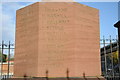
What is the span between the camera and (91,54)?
10.7 metres

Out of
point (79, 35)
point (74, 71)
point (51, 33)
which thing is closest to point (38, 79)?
point (74, 71)

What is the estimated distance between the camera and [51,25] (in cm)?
1042

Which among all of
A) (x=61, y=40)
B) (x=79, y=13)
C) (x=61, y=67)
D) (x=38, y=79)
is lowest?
(x=38, y=79)

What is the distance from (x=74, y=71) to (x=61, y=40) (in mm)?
1846

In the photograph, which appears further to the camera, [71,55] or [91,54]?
[91,54]

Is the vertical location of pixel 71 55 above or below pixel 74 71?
above

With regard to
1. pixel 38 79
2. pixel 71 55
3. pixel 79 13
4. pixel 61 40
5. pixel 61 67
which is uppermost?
pixel 79 13

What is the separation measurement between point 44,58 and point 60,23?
2167 millimetres

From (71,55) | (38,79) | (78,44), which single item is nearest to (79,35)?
(78,44)

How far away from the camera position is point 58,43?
33.6 ft

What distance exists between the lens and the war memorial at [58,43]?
10.1 m

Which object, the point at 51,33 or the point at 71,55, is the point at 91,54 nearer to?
the point at 71,55

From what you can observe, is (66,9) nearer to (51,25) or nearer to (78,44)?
(51,25)

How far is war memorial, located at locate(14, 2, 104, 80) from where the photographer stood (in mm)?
10070
